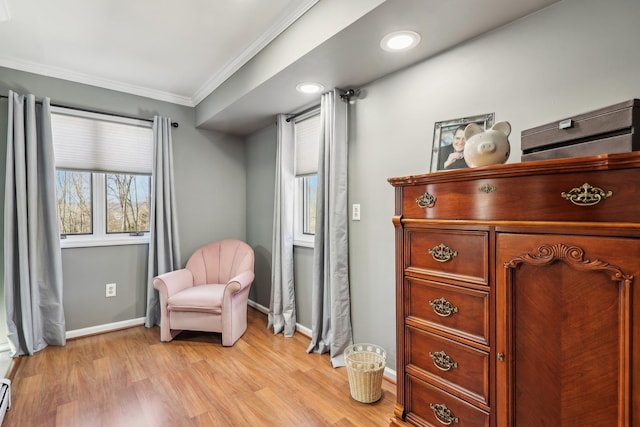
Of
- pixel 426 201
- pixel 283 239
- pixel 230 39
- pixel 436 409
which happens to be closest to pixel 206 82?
pixel 230 39

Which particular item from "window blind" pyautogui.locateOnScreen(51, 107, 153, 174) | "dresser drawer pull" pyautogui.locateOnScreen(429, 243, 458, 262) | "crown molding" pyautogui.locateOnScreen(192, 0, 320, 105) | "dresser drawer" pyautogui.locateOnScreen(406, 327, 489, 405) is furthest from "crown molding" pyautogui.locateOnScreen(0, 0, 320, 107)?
"dresser drawer" pyautogui.locateOnScreen(406, 327, 489, 405)

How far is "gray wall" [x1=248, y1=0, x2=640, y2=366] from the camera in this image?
136cm

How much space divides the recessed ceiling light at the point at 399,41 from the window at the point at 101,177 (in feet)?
8.85

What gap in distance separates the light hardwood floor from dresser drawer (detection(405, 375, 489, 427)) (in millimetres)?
383

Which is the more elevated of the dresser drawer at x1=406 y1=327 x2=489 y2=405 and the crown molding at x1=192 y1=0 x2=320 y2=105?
the crown molding at x1=192 y1=0 x2=320 y2=105

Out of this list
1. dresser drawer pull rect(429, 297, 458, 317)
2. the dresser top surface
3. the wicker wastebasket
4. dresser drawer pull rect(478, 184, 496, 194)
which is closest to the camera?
the dresser top surface

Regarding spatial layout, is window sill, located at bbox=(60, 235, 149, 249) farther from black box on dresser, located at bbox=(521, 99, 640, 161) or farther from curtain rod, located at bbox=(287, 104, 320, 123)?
black box on dresser, located at bbox=(521, 99, 640, 161)

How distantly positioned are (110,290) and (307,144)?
2473mm

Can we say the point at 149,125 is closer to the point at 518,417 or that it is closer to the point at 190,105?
the point at 190,105

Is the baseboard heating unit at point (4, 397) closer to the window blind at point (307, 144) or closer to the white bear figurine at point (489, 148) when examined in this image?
the window blind at point (307, 144)

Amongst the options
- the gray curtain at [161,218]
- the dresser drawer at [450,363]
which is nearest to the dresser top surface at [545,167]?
the dresser drawer at [450,363]

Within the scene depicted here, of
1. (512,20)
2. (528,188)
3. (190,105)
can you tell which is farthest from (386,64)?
(190,105)

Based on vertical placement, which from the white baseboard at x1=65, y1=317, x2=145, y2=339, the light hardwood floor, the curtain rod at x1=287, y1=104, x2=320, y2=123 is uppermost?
the curtain rod at x1=287, y1=104, x2=320, y2=123

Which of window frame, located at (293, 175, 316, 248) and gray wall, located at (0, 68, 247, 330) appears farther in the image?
window frame, located at (293, 175, 316, 248)
